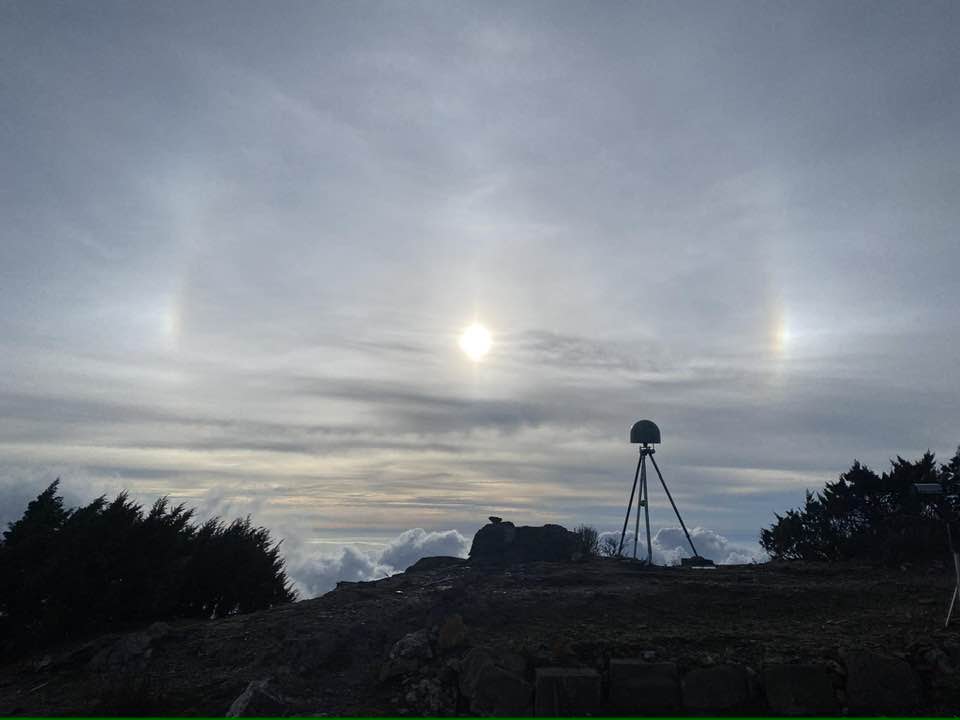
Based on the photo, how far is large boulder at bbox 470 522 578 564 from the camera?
88.8ft

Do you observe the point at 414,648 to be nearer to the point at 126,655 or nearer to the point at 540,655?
the point at 540,655

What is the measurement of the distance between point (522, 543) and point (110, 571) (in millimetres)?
14931

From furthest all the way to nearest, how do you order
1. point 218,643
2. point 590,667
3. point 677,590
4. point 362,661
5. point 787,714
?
1. point 677,590
2. point 218,643
3. point 362,661
4. point 590,667
5. point 787,714

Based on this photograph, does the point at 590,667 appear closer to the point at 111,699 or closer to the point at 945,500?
the point at 111,699

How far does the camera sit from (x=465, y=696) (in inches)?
475

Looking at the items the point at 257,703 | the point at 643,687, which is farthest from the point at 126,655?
the point at 643,687

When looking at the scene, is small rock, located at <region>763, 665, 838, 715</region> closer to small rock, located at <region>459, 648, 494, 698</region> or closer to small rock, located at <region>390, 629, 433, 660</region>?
small rock, located at <region>459, 648, 494, 698</region>

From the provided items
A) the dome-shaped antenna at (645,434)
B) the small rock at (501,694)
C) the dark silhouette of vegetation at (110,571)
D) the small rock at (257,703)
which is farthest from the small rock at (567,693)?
the dome-shaped antenna at (645,434)

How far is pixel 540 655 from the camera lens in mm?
12555

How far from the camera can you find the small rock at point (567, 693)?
11469 mm

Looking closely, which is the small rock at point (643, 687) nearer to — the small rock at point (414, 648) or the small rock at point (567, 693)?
the small rock at point (567, 693)

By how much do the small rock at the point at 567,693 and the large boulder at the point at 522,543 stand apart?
15.0 m

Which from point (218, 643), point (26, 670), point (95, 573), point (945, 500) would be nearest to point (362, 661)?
point (218, 643)

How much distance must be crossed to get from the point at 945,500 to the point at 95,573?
1205 inches
